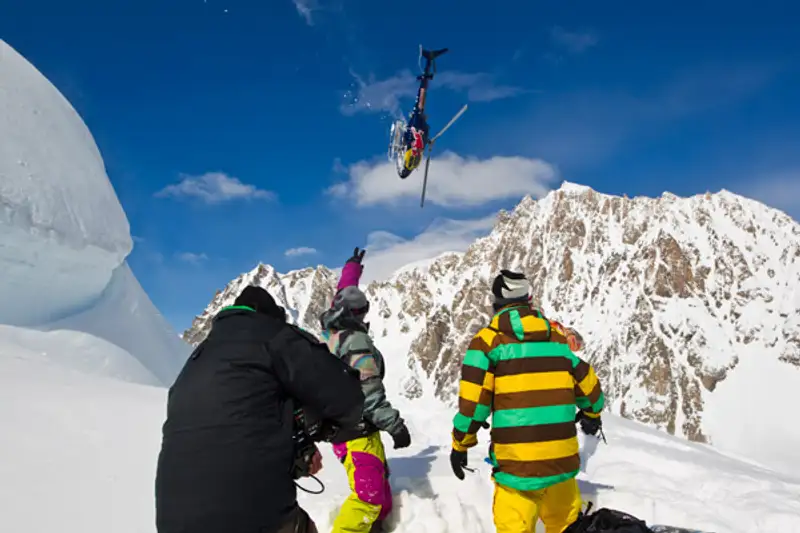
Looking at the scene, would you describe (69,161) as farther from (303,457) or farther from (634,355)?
(634,355)

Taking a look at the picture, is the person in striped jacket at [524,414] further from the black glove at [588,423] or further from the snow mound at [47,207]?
the snow mound at [47,207]

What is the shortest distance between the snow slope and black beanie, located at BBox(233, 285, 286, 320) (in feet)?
9.23

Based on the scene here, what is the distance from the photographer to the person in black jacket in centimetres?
235

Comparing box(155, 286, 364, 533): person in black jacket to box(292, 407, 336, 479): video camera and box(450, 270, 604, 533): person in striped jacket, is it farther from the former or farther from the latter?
box(450, 270, 604, 533): person in striped jacket

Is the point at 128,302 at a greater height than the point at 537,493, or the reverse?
the point at 128,302

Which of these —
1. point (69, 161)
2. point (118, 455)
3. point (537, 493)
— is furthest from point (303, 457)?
point (69, 161)

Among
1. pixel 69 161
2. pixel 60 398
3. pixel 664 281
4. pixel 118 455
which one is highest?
pixel 664 281

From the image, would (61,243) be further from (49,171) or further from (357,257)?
(357,257)

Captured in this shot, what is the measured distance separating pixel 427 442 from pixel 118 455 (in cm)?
488

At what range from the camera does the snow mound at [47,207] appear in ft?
31.3

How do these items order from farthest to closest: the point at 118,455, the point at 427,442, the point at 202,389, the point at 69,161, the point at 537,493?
the point at 69,161 → the point at 427,442 → the point at 118,455 → the point at 537,493 → the point at 202,389

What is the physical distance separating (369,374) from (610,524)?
7.47 feet

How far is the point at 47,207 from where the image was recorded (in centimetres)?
1009

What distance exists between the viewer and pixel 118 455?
5477mm
